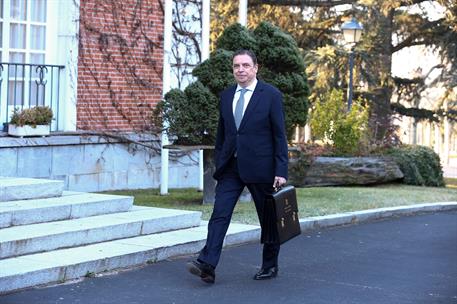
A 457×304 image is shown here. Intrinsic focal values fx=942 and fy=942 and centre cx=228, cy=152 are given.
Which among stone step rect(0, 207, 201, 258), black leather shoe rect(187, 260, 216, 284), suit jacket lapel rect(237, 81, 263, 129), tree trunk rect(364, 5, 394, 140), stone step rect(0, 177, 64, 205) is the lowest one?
black leather shoe rect(187, 260, 216, 284)

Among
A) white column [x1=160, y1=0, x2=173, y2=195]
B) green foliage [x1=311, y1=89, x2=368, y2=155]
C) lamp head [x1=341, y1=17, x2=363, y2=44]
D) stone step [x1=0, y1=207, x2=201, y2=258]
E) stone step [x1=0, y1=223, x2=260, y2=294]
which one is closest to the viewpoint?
stone step [x1=0, y1=223, x2=260, y2=294]

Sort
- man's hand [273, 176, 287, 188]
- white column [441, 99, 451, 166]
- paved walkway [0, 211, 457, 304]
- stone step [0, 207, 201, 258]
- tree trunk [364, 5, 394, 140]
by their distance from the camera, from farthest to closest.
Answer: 1. white column [441, 99, 451, 166]
2. tree trunk [364, 5, 394, 140]
3. stone step [0, 207, 201, 258]
4. man's hand [273, 176, 287, 188]
5. paved walkway [0, 211, 457, 304]

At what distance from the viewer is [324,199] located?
47.0 feet

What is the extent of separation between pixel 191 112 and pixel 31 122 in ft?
9.26

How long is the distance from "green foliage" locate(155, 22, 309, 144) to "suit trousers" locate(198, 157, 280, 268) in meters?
4.17

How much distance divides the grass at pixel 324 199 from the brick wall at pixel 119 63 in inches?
53.3

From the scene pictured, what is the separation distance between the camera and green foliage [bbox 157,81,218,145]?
12.1 metres

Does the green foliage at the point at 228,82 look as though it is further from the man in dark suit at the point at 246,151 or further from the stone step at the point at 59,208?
the man in dark suit at the point at 246,151

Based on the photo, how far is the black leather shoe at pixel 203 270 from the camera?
7.70 metres

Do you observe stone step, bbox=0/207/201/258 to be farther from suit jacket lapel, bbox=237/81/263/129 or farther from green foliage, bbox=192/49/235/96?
green foliage, bbox=192/49/235/96

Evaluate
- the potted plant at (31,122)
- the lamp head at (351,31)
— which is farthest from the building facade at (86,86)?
the lamp head at (351,31)

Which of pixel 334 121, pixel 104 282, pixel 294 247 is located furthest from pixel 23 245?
pixel 334 121

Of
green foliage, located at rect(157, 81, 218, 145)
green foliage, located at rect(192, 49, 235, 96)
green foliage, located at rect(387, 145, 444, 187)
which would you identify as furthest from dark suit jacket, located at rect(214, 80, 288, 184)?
green foliage, located at rect(387, 145, 444, 187)

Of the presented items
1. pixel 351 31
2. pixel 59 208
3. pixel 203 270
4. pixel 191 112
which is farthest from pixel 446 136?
pixel 203 270
